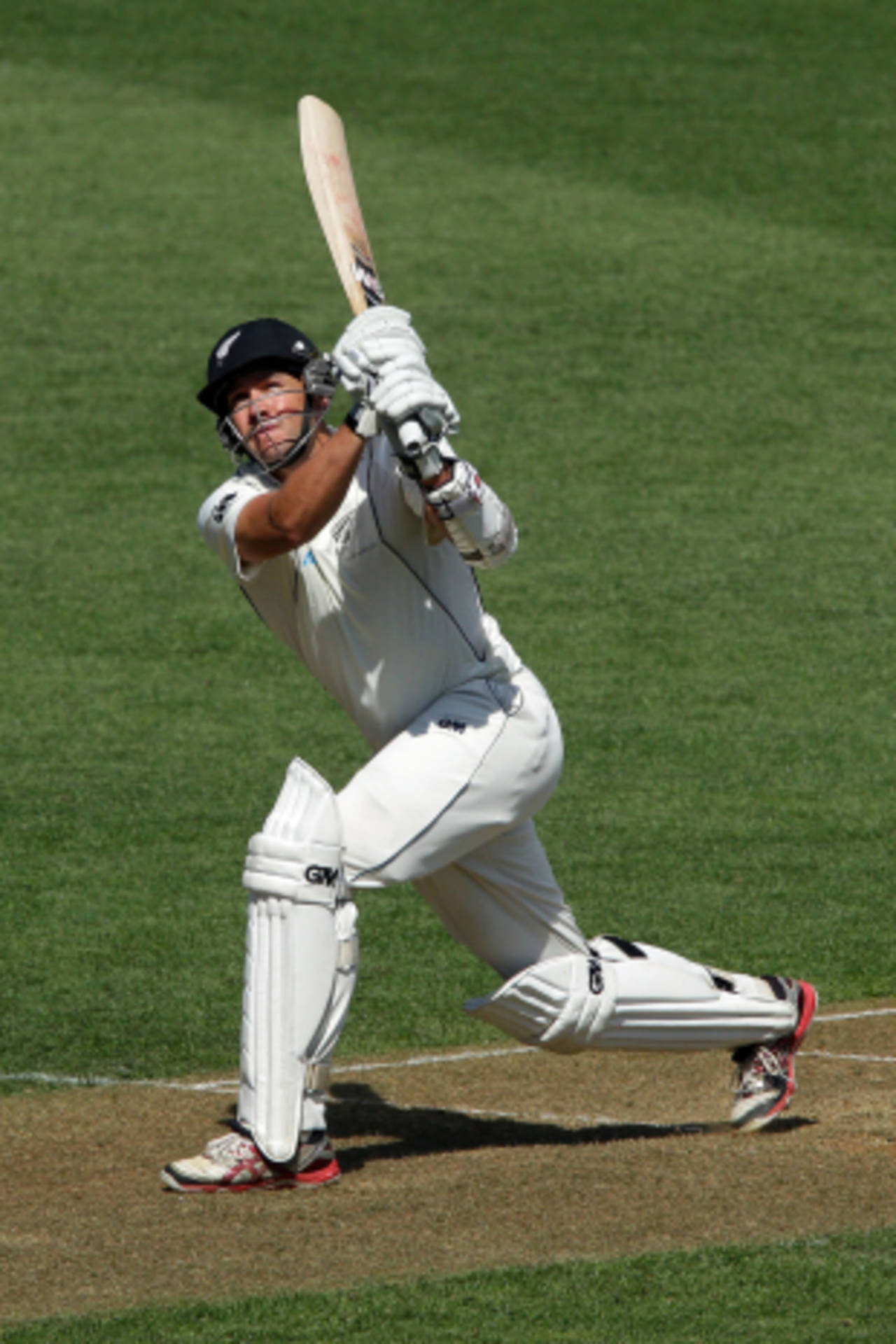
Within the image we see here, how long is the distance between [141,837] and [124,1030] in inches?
67.3

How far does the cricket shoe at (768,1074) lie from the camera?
517 centimetres

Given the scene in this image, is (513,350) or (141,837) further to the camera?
(513,350)

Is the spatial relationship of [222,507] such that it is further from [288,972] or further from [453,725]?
[288,972]

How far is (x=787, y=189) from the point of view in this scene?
16594 millimetres

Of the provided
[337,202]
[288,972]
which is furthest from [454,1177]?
[337,202]

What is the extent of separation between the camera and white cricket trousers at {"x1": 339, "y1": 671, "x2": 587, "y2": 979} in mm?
4707

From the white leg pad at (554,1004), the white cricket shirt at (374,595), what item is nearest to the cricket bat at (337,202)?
the white cricket shirt at (374,595)

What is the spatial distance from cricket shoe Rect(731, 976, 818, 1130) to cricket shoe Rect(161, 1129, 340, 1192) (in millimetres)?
1092

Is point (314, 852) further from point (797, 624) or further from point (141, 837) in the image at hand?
point (797, 624)

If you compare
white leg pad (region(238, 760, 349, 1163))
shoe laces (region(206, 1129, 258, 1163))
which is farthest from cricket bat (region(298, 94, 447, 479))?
shoe laces (region(206, 1129, 258, 1163))

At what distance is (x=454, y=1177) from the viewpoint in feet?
15.5

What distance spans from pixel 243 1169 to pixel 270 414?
169 cm

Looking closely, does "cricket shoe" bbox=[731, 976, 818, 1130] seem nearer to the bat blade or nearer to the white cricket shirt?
the white cricket shirt

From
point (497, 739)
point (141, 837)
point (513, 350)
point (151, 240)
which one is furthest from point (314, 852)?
point (151, 240)
